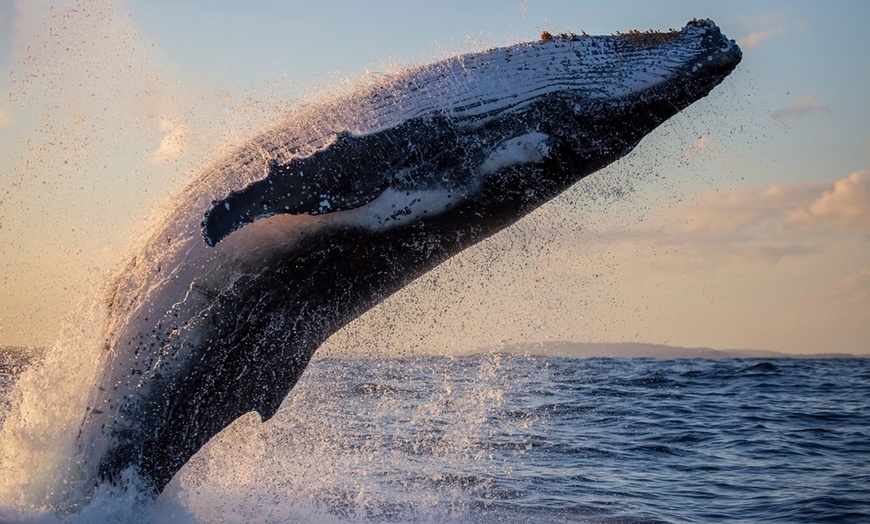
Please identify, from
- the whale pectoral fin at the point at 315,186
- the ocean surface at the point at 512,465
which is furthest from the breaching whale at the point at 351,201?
the ocean surface at the point at 512,465

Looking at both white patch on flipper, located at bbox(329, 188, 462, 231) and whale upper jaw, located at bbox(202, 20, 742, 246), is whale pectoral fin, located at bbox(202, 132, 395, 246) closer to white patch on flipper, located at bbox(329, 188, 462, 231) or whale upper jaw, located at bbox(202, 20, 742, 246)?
whale upper jaw, located at bbox(202, 20, 742, 246)

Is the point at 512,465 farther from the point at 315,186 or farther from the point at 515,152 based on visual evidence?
the point at 315,186

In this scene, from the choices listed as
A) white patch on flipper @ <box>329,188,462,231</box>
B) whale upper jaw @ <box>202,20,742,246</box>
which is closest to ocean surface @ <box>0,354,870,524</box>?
white patch on flipper @ <box>329,188,462,231</box>

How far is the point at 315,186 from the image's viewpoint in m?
6.80

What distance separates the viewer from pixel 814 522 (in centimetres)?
1131

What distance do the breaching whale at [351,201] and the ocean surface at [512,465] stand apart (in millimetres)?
1264

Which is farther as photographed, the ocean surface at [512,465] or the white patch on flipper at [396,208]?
the ocean surface at [512,465]

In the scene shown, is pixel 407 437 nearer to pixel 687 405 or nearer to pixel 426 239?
pixel 426 239

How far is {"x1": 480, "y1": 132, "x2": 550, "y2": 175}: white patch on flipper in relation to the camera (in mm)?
7172

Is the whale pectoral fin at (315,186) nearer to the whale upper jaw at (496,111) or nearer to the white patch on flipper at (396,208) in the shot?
the whale upper jaw at (496,111)

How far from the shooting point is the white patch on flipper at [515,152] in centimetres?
717

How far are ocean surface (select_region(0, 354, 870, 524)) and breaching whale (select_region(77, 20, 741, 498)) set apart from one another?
4.15 ft

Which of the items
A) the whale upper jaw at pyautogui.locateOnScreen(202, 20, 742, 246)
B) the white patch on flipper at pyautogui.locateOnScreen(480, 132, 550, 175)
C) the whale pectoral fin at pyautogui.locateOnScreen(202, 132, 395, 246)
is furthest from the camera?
the white patch on flipper at pyautogui.locateOnScreen(480, 132, 550, 175)

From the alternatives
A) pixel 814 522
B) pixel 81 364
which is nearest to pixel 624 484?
pixel 814 522
